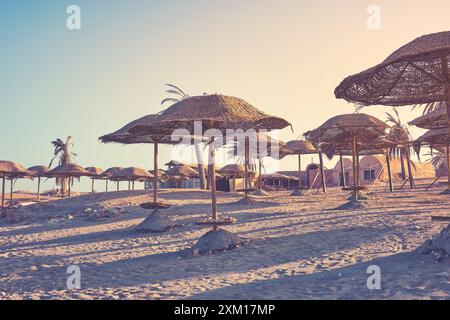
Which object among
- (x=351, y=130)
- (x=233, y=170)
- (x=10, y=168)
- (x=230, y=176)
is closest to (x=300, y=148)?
(x=233, y=170)

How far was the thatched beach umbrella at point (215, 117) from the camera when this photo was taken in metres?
8.05

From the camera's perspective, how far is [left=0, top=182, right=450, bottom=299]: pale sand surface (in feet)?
17.1

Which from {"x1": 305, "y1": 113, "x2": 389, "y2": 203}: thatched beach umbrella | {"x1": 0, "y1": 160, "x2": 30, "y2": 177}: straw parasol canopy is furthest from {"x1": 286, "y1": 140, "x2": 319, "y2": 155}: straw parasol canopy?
{"x1": 0, "y1": 160, "x2": 30, "y2": 177}: straw parasol canopy

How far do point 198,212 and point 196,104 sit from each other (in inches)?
279

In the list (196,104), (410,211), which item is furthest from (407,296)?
(410,211)

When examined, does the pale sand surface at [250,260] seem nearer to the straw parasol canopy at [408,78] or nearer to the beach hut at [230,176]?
the straw parasol canopy at [408,78]

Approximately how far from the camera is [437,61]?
6.67m

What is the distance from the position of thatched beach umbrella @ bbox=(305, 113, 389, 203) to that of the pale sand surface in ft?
8.90

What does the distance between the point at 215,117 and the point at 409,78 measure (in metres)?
3.58

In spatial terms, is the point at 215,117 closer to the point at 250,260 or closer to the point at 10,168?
the point at 250,260

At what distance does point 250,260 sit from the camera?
7176mm

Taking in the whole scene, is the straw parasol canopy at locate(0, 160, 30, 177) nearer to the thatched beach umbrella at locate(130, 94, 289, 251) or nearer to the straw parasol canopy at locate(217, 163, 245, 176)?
the straw parasol canopy at locate(217, 163, 245, 176)
